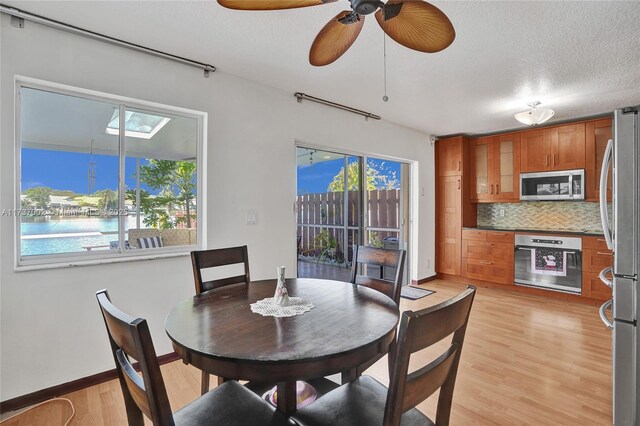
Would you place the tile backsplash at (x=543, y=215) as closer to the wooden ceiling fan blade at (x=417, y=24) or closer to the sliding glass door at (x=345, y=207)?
the sliding glass door at (x=345, y=207)

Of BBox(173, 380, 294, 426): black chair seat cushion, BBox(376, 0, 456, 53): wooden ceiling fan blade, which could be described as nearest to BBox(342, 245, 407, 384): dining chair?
BBox(173, 380, 294, 426): black chair seat cushion

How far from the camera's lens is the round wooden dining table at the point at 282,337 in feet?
3.34

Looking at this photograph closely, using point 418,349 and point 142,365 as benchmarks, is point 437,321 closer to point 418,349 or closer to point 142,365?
point 418,349

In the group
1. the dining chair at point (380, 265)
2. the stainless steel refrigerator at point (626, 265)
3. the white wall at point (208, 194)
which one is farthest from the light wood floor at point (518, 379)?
the dining chair at point (380, 265)

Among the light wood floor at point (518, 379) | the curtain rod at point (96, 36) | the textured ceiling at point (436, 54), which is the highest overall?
the textured ceiling at point (436, 54)

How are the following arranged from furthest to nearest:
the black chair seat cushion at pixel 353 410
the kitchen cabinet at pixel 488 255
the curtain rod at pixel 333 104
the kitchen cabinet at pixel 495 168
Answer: the kitchen cabinet at pixel 495 168 < the kitchen cabinet at pixel 488 255 < the curtain rod at pixel 333 104 < the black chair seat cushion at pixel 353 410

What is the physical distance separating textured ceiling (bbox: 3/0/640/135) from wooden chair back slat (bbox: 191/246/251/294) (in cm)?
150

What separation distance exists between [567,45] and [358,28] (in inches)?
73.1

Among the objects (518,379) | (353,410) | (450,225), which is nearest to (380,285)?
(353,410)

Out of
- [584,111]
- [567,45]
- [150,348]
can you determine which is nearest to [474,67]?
[567,45]

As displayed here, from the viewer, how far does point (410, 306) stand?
4.02 m

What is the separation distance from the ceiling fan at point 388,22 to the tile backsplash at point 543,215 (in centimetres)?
433

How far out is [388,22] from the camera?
1460 mm

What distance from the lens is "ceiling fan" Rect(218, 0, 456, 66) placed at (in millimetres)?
1324
